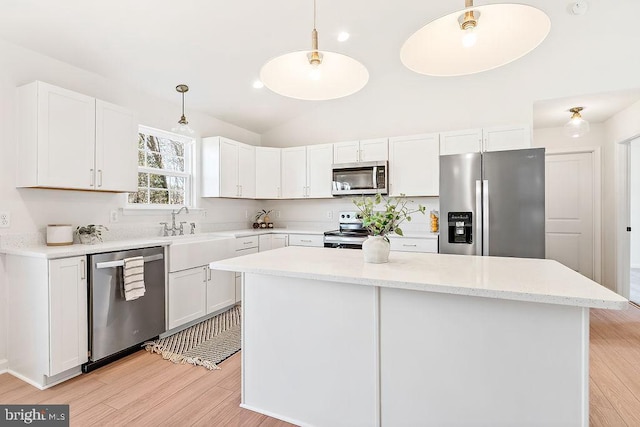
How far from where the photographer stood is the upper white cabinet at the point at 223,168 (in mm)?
4086

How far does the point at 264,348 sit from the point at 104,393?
119 cm

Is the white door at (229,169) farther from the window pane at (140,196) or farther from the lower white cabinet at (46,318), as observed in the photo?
the lower white cabinet at (46,318)

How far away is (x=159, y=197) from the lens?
3.75m

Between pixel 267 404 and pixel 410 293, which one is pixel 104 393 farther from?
pixel 410 293

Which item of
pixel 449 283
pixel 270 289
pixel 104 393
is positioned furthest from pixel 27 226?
pixel 449 283

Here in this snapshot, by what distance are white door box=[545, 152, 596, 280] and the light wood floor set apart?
239 centimetres

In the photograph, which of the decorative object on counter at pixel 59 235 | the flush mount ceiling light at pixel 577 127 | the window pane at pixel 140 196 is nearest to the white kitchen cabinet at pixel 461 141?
the flush mount ceiling light at pixel 577 127

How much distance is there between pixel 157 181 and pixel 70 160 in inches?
47.5

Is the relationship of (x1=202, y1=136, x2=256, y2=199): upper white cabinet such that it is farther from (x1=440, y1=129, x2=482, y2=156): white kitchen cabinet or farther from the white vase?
the white vase

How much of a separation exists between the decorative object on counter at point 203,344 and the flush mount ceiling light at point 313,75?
83.2 inches

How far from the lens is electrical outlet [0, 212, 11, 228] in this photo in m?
2.39

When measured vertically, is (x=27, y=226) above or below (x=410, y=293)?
above

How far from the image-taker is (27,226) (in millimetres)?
2531

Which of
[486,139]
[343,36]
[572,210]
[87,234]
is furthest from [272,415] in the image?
[572,210]
